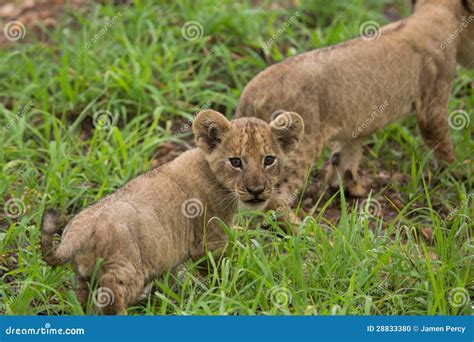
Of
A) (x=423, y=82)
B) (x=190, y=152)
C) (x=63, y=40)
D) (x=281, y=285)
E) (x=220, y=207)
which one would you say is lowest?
(x=281, y=285)

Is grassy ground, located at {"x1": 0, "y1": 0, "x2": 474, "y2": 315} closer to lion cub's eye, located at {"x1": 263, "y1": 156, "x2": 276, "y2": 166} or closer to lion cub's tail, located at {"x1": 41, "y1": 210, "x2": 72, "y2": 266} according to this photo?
lion cub's tail, located at {"x1": 41, "y1": 210, "x2": 72, "y2": 266}

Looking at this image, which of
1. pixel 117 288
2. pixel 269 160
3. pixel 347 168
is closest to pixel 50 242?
pixel 117 288

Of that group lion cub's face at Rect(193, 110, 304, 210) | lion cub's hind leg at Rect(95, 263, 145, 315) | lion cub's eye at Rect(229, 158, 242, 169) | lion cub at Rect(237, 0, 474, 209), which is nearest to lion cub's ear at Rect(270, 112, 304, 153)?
lion cub's face at Rect(193, 110, 304, 210)

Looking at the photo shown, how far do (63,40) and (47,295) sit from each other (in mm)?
4896

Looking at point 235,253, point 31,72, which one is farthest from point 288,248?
point 31,72

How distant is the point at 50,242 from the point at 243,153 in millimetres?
1738

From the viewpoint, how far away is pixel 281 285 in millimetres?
6719

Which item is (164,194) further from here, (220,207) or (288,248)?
(288,248)

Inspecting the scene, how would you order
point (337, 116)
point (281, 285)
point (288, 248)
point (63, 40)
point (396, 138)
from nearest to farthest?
point (281, 285), point (288, 248), point (337, 116), point (396, 138), point (63, 40)

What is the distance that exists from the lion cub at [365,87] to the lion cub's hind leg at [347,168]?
0.03 feet

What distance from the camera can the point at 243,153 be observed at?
23.5ft

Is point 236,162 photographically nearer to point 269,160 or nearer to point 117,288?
point 269,160

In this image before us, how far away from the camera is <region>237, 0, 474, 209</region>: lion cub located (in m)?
8.38

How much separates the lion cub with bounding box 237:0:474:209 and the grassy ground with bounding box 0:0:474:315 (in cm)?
44
